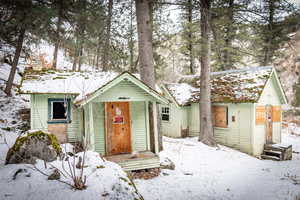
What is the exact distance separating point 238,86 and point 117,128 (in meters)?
8.23

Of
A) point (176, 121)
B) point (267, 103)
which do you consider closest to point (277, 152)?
point (267, 103)

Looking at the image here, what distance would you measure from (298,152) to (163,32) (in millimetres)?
11208

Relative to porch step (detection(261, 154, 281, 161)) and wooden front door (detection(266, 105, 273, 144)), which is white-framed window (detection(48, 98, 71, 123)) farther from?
wooden front door (detection(266, 105, 273, 144))

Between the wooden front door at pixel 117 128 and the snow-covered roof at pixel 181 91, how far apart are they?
6029 millimetres

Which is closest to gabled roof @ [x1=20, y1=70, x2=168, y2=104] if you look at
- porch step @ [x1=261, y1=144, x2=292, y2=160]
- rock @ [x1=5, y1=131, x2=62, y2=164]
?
rock @ [x1=5, y1=131, x2=62, y2=164]

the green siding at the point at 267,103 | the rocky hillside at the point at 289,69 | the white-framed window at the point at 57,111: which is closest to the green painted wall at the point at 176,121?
the green siding at the point at 267,103

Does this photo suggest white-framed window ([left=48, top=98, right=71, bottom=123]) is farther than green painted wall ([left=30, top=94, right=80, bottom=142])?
Yes

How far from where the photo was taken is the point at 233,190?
6.14 metres

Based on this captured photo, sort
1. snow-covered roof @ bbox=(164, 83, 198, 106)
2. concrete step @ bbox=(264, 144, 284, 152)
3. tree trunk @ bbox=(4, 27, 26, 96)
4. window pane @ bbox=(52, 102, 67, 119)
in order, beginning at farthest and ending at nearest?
snow-covered roof @ bbox=(164, 83, 198, 106) → tree trunk @ bbox=(4, 27, 26, 96) → concrete step @ bbox=(264, 144, 284, 152) → window pane @ bbox=(52, 102, 67, 119)

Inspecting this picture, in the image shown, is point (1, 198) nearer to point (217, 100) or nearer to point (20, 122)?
point (20, 122)

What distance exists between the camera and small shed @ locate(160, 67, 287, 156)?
11.0 metres

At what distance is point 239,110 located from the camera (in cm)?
1134

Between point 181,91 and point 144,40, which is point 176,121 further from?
point 144,40

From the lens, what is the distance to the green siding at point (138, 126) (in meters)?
8.54
